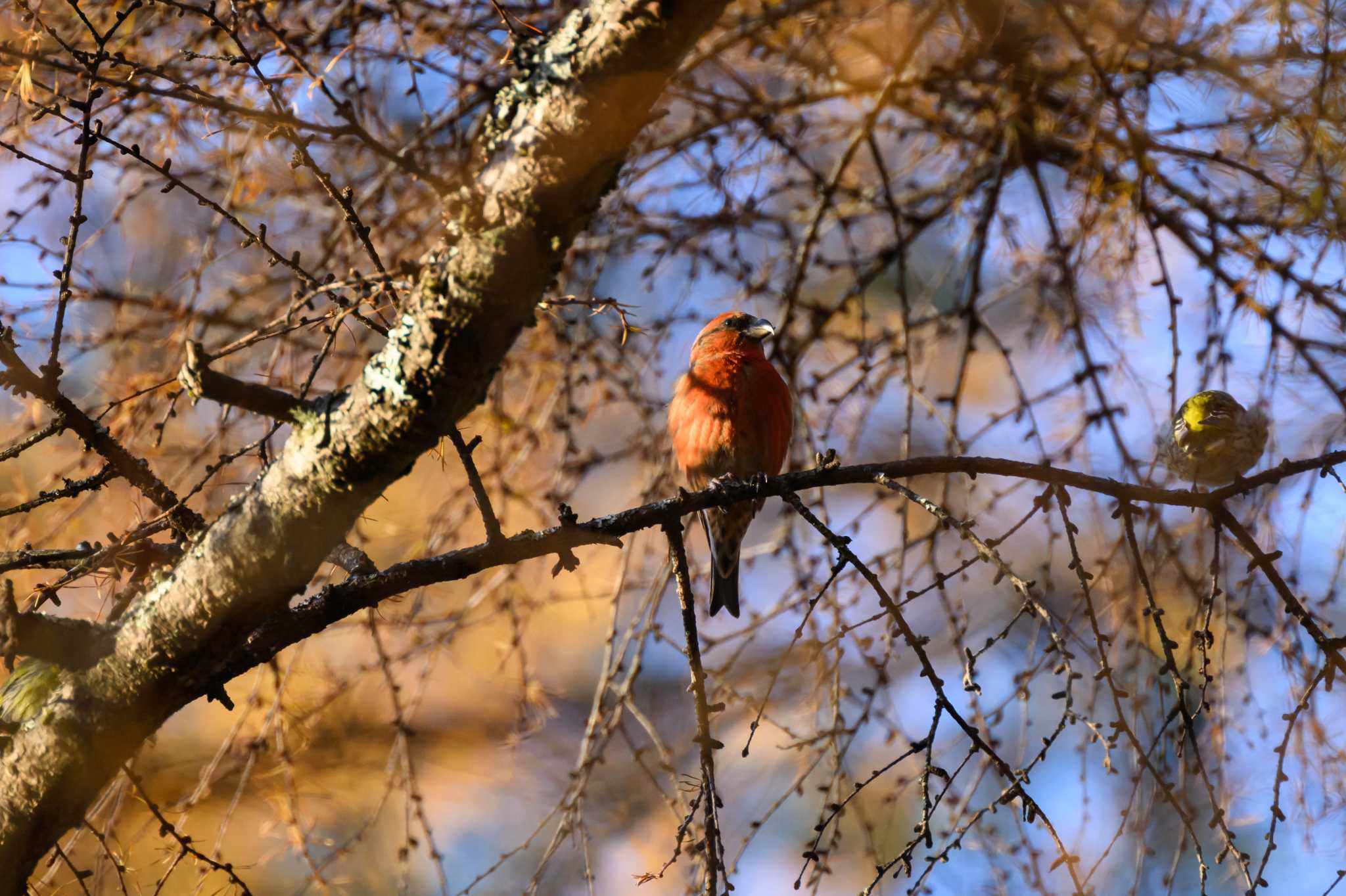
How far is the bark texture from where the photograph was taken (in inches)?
71.3

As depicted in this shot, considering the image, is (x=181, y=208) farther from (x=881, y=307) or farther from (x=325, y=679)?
(x=881, y=307)

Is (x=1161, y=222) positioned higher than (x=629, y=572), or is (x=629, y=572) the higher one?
(x=1161, y=222)

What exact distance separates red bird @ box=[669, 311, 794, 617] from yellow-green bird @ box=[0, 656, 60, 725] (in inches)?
99.5

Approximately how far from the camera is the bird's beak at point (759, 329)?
4.57 m

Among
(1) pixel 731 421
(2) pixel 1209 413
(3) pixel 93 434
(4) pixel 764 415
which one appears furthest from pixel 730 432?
(3) pixel 93 434

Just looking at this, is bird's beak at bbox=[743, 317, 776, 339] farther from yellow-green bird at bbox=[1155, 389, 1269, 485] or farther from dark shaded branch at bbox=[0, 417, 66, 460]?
dark shaded branch at bbox=[0, 417, 66, 460]

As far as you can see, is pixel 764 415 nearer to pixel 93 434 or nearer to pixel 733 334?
pixel 733 334

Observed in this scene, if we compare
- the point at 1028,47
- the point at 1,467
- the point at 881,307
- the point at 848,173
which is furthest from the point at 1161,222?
the point at 1,467

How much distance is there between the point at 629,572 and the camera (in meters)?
4.13

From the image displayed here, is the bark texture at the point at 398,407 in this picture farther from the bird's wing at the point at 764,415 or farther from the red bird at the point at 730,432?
the bird's wing at the point at 764,415

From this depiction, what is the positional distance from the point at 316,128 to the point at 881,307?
6164 millimetres

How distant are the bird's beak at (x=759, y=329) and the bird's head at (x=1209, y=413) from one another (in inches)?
64.0

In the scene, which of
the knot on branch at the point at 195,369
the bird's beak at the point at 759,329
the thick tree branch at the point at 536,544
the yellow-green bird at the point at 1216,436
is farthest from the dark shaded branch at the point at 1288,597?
the bird's beak at the point at 759,329

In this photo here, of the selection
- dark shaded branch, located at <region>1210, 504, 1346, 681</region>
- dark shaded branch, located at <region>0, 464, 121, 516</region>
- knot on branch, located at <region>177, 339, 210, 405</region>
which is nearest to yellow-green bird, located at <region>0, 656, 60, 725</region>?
dark shaded branch, located at <region>0, 464, 121, 516</region>
